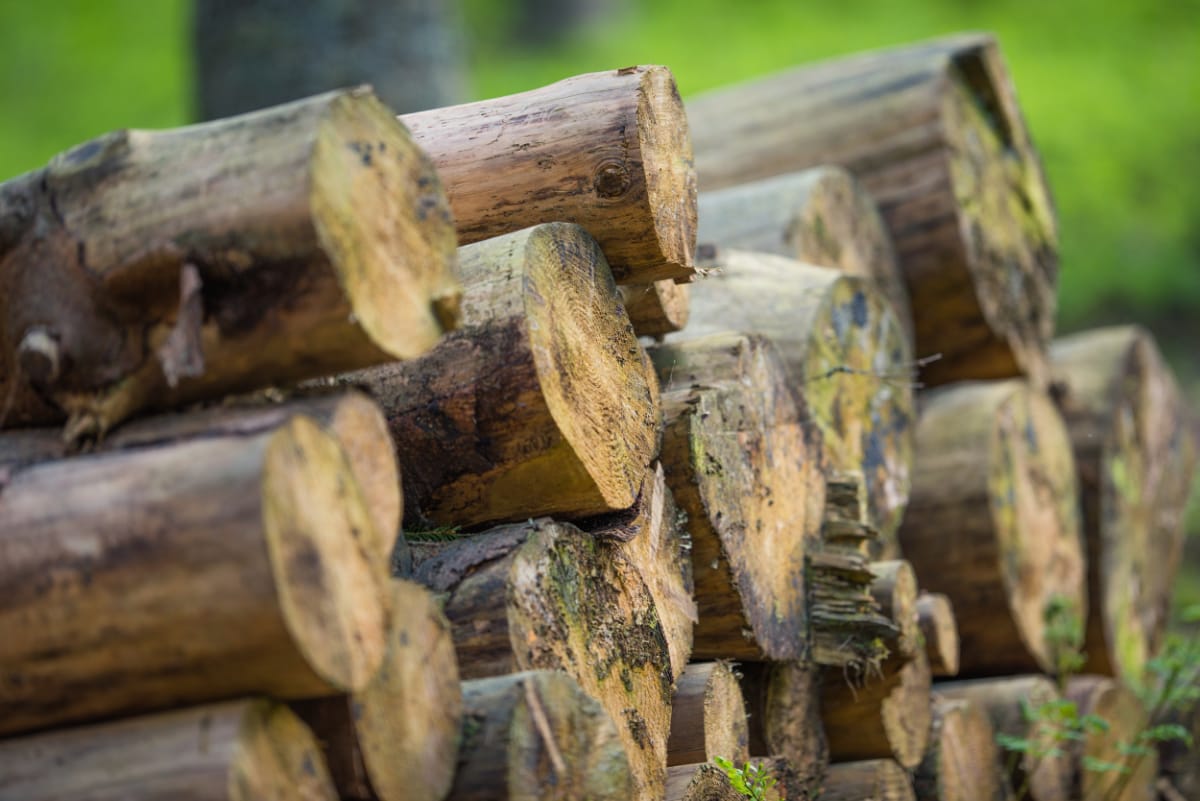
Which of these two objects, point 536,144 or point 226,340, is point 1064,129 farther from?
point 226,340

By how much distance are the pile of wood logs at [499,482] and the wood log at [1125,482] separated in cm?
35

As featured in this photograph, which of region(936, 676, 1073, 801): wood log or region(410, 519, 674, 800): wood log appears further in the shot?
region(936, 676, 1073, 801): wood log

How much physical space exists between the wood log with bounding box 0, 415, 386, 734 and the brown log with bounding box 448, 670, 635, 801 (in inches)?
7.5

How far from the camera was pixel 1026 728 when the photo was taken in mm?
2787

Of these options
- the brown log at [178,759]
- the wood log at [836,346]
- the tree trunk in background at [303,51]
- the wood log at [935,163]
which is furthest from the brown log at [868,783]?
the tree trunk in background at [303,51]

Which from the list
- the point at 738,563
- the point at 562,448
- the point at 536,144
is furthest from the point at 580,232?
the point at 738,563

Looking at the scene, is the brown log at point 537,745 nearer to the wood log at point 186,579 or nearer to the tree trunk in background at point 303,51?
the wood log at point 186,579

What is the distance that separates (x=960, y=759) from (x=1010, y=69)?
21.2 feet

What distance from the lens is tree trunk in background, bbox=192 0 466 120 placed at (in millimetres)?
4488

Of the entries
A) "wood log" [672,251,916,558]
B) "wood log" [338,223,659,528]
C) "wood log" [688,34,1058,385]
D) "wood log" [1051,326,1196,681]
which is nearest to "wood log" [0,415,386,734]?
"wood log" [338,223,659,528]

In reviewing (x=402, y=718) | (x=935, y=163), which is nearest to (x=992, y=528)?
(x=935, y=163)

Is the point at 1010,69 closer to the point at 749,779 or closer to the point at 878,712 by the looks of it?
the point at 878,712

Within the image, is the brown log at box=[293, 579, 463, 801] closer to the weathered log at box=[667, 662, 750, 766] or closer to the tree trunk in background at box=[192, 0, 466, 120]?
the weathered log at box=[667, 662, 750, 766]

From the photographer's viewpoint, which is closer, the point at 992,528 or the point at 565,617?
the point at 565,617
